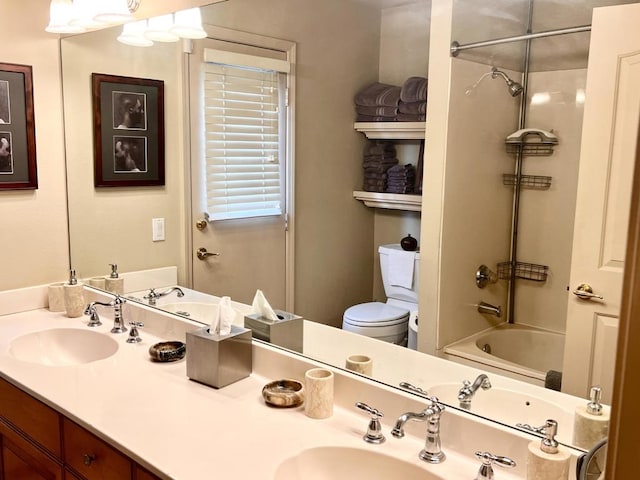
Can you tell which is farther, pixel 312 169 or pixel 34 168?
pixel 34 168

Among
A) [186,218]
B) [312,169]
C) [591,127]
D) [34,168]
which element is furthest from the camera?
[34,168]

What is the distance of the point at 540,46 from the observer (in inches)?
48.9

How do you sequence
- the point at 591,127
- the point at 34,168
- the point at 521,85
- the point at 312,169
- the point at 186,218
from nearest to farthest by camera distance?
the point at 591,127
the point at 521,85
the point at 312,169
the point at 186,218
the point at 34,168

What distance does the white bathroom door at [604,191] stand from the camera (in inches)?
43.9

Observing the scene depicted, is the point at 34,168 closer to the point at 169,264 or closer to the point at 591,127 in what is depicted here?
the point at 169,264

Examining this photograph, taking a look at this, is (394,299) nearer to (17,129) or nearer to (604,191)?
(604,191)

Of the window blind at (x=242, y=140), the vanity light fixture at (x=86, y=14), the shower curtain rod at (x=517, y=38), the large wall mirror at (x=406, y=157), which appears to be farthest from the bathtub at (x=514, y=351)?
the vanity light fixture at (x=86, y=14)

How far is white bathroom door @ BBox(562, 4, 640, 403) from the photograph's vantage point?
3.66 feet

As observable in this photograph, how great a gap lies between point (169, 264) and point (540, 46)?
1.57 meters

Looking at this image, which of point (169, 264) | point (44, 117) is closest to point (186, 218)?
point (169, 264)

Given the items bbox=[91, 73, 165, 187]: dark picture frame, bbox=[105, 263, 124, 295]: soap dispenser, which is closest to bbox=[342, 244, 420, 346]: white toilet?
bbox=[91, 73, 165, 187]: dark picture frame

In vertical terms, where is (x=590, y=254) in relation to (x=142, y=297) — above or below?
above

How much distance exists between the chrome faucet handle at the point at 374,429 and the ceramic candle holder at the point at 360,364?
184 millimetres

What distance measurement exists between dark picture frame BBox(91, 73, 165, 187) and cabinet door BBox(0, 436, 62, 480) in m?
1.05
